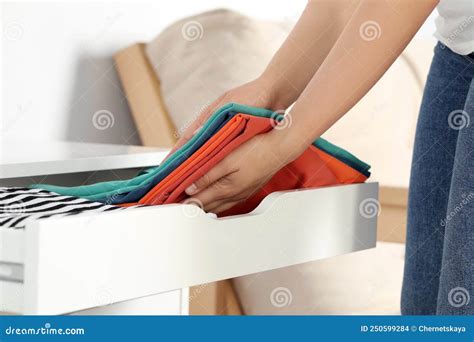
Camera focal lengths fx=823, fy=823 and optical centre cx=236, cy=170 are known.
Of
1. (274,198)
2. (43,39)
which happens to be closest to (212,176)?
(274,198)

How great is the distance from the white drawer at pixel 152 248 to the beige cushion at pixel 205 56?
3.16ft

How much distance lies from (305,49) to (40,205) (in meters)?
0.41

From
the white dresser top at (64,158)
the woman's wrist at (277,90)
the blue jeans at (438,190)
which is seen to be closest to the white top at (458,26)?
the blue jeans at (438,190)

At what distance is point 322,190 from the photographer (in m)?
0.95

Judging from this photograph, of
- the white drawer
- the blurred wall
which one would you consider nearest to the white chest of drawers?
the white drawer

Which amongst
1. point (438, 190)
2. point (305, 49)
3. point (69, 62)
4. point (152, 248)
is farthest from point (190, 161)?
point (69, 62)

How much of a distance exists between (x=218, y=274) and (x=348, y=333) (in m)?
0.14

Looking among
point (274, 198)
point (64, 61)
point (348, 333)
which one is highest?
point (64, 61)

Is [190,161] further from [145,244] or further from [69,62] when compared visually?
[69,62]

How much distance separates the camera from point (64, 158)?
1.07 metres

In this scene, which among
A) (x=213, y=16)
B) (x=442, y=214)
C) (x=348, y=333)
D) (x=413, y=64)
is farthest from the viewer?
(x=413, y=64)

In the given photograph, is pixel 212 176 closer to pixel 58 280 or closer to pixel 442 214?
pixel 58 280

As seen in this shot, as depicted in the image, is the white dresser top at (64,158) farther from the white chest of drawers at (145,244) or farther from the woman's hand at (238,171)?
the woman's hand at (238,171)

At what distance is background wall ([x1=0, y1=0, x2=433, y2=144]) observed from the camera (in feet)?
5.52
